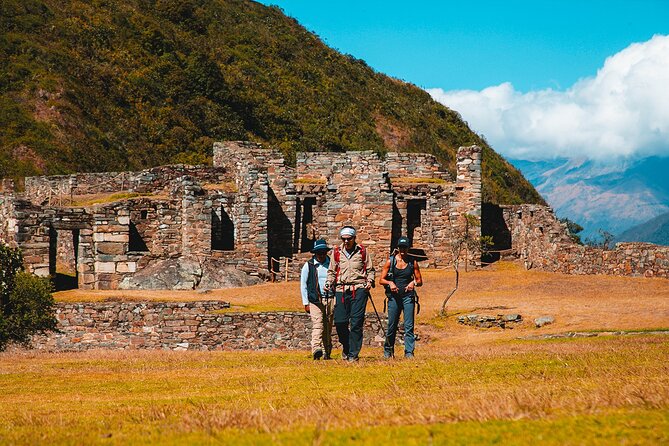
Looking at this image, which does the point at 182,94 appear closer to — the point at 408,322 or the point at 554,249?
the point at 554,249

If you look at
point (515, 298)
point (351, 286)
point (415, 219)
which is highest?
point (415, 219)

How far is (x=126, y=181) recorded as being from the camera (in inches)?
Answer: 1612

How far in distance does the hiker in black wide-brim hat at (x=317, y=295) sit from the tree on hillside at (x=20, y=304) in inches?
435

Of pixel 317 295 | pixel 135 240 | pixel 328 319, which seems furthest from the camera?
pixel 135 240

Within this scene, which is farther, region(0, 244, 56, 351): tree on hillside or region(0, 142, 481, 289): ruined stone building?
region(0, 142, 481, 289): ruined stone building

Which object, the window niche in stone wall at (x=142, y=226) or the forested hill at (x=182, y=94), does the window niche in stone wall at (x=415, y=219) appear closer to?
the window niche in stone wall at (x=142, y=226)

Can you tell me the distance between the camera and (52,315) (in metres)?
26.1

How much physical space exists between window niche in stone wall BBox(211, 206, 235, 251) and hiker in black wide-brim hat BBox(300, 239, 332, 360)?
20.1m

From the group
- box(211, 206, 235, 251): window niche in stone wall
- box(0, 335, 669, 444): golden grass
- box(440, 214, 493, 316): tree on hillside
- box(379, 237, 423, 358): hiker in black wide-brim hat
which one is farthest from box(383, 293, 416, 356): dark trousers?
box(211, 206, 235, 251): window niche in stone wall

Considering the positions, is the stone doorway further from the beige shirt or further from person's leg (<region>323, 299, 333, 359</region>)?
the beige shirt

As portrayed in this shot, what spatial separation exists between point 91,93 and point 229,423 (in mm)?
68885

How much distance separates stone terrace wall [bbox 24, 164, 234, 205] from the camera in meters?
40.1

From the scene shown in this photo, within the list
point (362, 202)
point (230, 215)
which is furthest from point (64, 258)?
point (362, 202)

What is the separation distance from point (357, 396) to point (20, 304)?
16737mm
